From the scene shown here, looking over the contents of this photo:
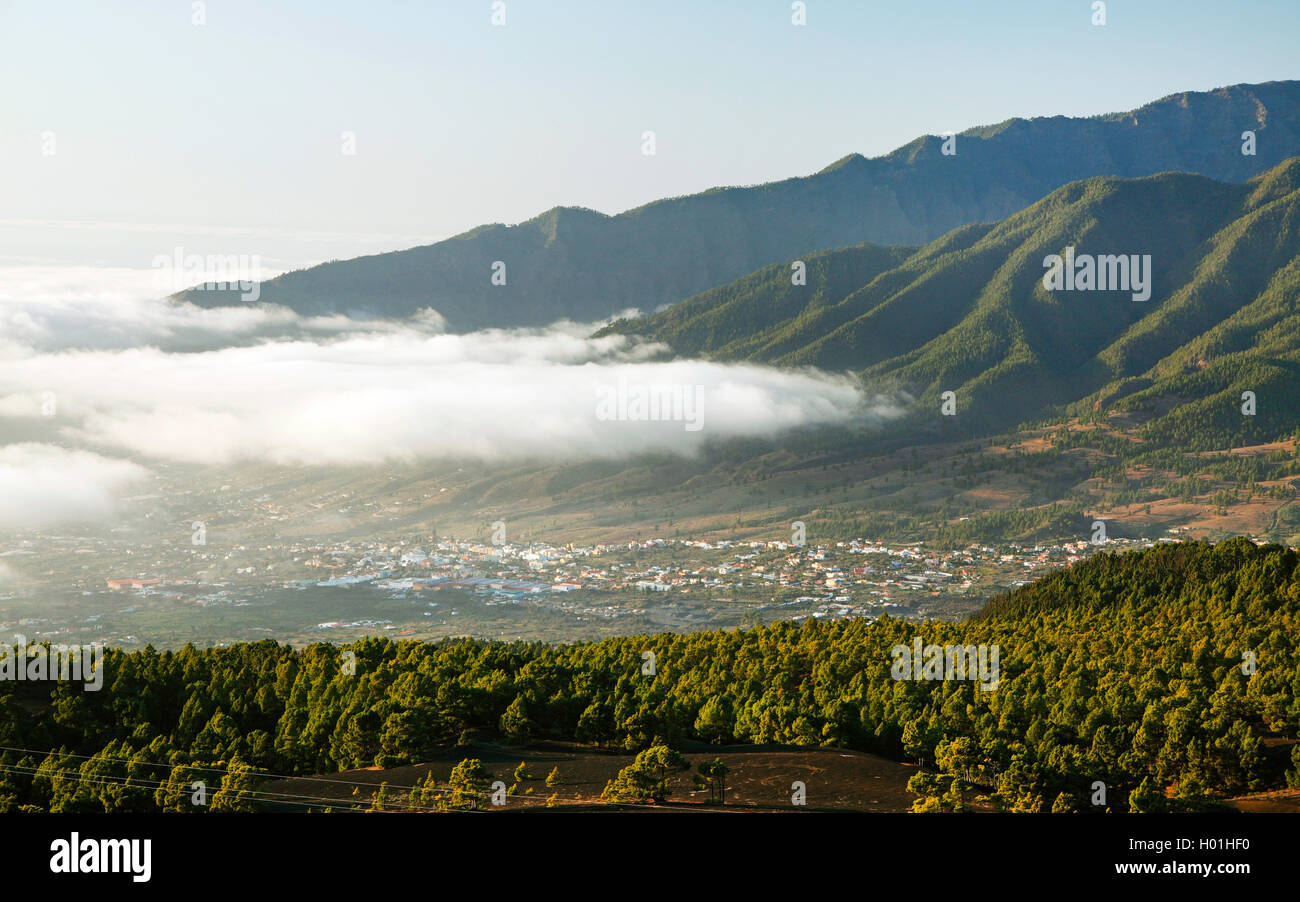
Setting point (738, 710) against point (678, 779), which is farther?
point (738, 710)

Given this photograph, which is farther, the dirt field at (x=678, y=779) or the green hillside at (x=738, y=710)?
the green hillside at (x=738, y=710)

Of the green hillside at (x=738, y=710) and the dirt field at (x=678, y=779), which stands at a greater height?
the green hillside at (x=738, y=710)

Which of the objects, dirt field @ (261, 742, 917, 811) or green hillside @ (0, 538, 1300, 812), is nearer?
dirt field @ (261, 742, 917, 811)

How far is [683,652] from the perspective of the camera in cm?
11969

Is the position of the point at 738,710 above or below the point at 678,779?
above

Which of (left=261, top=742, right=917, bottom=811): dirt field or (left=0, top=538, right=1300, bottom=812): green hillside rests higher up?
(left=0, top=538, right=1300, bottom=812): green hillside
